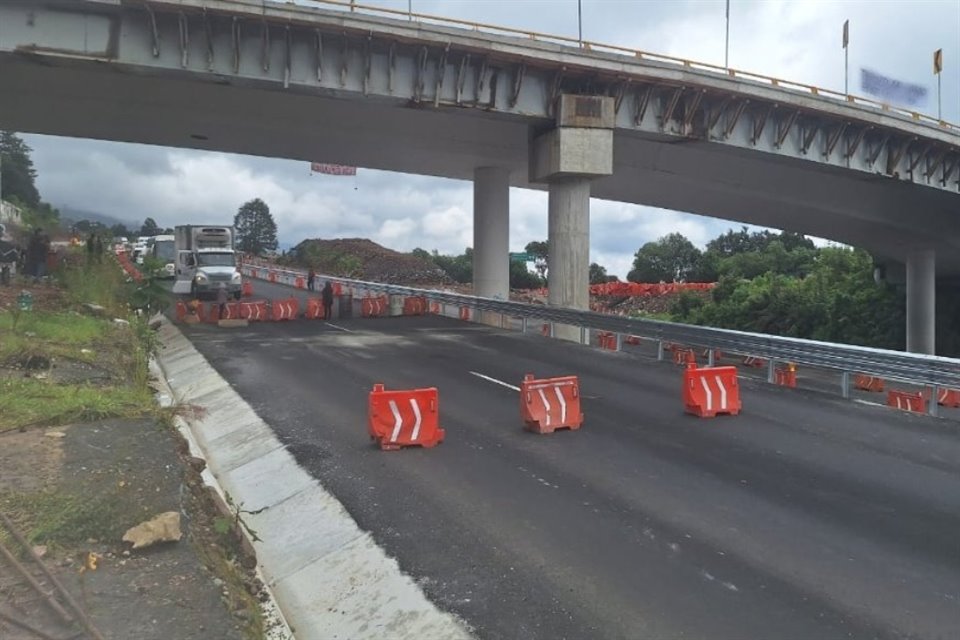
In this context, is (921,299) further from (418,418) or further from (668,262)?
(668,262)

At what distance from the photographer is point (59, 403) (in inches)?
380

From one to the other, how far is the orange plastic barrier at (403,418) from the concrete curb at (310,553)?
3.91ft

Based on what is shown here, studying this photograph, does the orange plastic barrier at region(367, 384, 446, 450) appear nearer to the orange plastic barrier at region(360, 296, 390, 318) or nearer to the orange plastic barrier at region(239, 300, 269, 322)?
the orange plastic barrier at region(239, 300, 269, 322)

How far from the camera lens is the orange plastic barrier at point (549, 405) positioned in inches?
412

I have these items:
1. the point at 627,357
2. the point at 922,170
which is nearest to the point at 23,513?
the point at 627,357

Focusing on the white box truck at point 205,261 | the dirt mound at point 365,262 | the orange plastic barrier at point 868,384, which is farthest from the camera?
the dirt mound at point 365,262

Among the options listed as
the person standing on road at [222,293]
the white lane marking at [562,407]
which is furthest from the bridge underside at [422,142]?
the white lane marking at [562,407]

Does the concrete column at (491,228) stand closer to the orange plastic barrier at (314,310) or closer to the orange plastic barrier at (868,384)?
the orange plastic barrier at (314,310)

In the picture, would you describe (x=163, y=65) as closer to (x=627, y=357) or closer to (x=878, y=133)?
(x=627, y=357)

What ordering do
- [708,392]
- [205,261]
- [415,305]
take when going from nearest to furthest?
[708,392] < [415,305] < [205,261]

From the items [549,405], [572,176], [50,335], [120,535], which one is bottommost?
[120,535]

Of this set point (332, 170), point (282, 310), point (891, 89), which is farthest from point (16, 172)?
point (891, 89)

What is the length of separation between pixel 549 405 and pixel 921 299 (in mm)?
Answer: 40235

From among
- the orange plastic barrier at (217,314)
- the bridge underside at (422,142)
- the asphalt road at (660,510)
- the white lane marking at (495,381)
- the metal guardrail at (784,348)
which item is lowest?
the asphalt road at (660,510)
